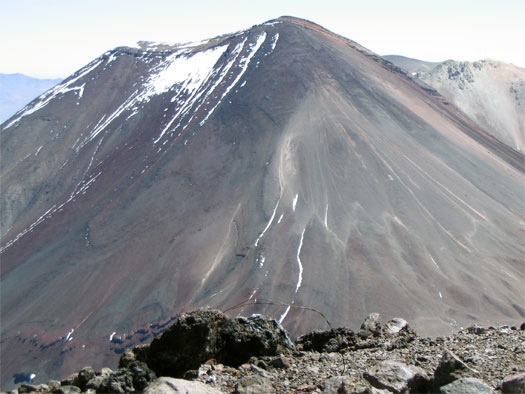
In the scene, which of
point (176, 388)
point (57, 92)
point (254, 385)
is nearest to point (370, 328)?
point (254, 385)

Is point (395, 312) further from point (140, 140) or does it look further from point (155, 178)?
point (140, 140)

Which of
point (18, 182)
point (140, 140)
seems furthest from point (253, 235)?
point (18, 182)

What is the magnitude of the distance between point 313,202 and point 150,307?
50.6 feet

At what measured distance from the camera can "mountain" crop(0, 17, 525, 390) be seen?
156ft

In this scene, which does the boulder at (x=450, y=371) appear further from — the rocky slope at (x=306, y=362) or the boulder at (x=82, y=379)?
the boulder at (x=82, y=379)

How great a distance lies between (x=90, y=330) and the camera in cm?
4928

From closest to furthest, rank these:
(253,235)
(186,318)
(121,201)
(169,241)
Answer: (186,318) < (253,235) < (169,241) < (121,201)

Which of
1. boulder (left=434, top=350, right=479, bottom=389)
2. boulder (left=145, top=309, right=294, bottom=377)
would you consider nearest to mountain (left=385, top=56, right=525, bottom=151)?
boulder (left=145, top=309, right=294, bottom=377)

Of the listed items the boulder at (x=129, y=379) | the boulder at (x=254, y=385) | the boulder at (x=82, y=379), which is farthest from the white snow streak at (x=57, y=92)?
the boulder at (x=254, y=385)

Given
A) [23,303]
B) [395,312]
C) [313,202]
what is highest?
[313,202]

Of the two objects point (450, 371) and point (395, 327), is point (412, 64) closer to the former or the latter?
point (395, 327)

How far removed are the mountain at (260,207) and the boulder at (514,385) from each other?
3539 cm

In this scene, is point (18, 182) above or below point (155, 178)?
below

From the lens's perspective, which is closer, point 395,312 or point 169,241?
point 395,312
